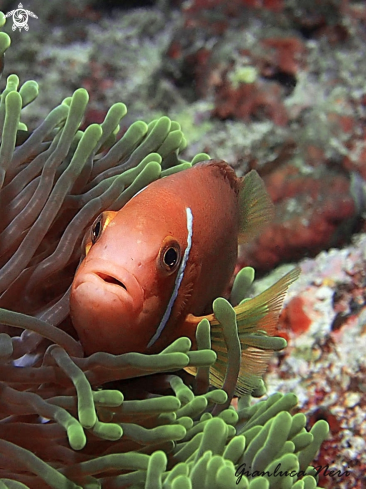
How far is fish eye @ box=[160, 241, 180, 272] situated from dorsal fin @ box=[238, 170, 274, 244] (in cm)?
49

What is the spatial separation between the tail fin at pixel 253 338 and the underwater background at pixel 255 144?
10cm

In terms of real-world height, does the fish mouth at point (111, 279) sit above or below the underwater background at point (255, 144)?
above

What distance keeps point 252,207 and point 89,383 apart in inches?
33.8

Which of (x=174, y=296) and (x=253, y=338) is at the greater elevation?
(x=174, y=296)

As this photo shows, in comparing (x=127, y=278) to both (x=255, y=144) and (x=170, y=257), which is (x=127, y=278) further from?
(x=255, y=144)

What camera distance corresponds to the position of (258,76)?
10.3 ft

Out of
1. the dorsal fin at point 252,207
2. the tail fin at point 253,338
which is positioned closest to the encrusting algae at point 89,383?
the tail fin at point 253,338

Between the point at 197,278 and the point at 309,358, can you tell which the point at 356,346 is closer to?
the point at 309,358

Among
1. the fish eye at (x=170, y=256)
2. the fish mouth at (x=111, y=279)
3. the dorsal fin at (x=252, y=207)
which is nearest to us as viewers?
the fish mouth at (x=111, y=279)

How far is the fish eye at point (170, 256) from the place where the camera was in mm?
1207

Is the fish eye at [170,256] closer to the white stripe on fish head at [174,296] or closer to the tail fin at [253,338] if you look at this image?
the white stripe on fish head at [174,296]

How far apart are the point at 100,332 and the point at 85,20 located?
346cm

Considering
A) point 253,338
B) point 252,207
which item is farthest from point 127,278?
point 252,207

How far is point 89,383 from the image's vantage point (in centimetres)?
113
